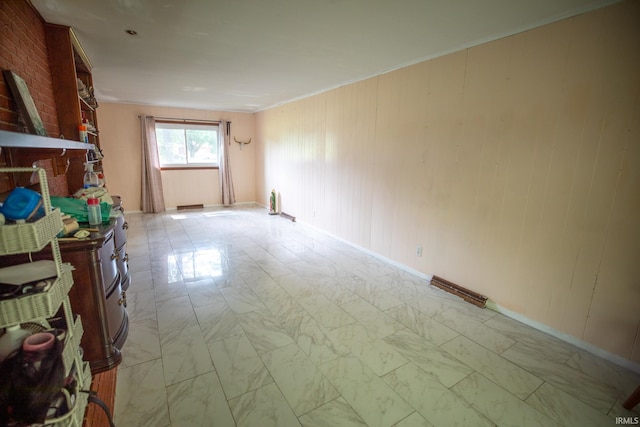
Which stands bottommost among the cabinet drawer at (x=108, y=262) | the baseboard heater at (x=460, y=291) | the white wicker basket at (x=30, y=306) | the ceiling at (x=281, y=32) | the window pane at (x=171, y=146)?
the baseboard heater at (x=460, y=291)

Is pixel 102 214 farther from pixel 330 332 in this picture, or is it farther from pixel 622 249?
pixel 622 249

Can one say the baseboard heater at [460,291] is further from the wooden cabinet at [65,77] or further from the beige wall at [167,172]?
the beige wall at [167,172]

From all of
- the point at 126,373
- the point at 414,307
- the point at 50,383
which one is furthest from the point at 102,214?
the point at 414,307

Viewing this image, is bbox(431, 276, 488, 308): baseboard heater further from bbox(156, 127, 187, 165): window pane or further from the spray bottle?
bbox(156, 127, 187, 165): window pane

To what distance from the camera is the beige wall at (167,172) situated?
6090 millimetres

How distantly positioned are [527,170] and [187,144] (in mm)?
6788

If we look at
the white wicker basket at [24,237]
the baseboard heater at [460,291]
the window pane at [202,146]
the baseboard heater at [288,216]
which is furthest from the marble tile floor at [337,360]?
the window pane at [202,146]

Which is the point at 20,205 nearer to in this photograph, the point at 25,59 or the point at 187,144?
the point at 25,59

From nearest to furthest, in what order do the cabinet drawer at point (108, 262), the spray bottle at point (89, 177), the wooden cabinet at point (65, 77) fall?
1. the cabinet drawer at point (108, 262)
2. the wooden cabinet at point (65, 77)
3. the spray bottle at point (89, 177)

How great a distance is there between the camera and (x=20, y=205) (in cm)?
102

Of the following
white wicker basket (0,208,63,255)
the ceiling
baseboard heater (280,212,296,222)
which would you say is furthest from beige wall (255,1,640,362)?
white wicker basket (0,208,63,255)

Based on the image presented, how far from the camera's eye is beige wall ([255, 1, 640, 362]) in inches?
76.4

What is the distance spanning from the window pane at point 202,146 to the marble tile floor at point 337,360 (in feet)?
14.2

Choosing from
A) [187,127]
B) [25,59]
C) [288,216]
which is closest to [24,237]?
[25,59]
